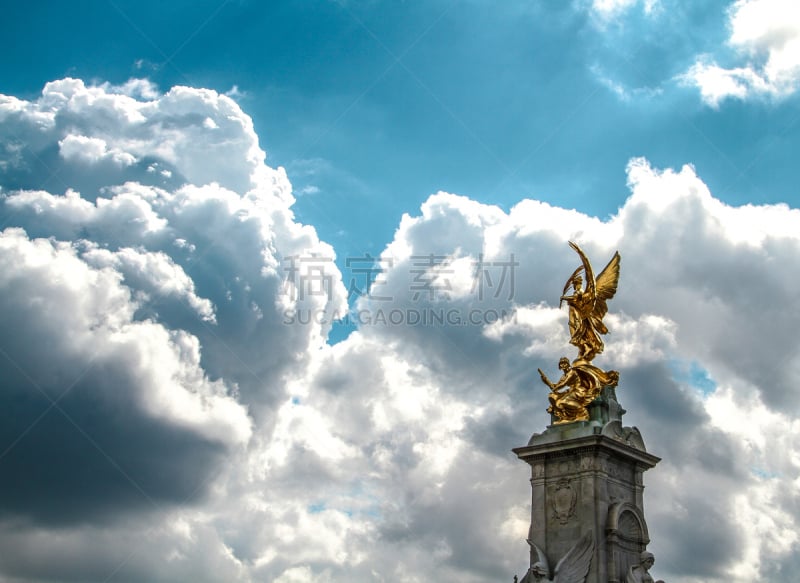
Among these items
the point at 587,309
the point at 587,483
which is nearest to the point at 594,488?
the point at 587,483

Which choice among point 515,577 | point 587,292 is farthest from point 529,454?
point 587,292

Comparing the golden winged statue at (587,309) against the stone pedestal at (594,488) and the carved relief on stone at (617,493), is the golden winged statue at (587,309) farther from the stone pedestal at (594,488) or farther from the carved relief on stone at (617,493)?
the carved relief on stone at (617,493)

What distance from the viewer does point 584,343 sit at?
32469mm

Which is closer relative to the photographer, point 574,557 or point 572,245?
point 574,557

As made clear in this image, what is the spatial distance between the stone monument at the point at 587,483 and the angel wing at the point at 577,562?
3 centimetres

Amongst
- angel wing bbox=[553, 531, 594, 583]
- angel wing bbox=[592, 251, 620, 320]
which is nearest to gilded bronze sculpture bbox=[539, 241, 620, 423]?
angel wing bbox=[592, 251, 620, 320]

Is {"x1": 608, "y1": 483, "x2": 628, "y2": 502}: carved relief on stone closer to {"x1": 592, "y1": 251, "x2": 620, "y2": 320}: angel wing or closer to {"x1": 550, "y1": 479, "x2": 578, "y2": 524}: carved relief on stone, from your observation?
{"x1": 550, "y1": 479, "x2": 578, "y2": 524}: carved relief on stone

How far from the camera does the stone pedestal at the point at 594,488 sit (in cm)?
2939

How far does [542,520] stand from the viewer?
30422 mm

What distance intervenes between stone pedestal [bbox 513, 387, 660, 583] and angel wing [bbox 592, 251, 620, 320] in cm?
292

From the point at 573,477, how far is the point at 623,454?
1.75 meters

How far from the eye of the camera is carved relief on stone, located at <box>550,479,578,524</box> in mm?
29922

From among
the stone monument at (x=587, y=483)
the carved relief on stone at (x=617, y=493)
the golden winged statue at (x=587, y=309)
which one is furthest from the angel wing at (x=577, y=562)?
the golden winged statue at (x=587, y=309)

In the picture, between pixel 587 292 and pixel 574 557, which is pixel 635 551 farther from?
pixel 587 292
